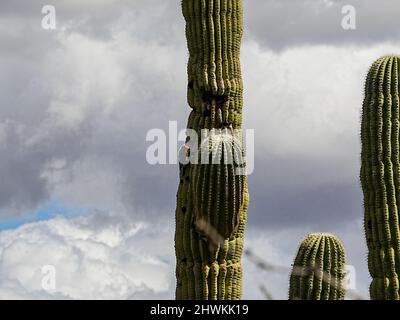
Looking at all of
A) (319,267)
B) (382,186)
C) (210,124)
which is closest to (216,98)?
(210,124)

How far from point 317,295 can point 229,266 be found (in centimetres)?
254

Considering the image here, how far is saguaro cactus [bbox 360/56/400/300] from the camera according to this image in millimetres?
17469

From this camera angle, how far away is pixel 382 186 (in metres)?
17.5

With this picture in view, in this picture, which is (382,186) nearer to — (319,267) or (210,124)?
(319,267)

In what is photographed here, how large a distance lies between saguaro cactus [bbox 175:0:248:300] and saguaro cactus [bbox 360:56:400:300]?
1.90 meters

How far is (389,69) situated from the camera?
18062 millimetres

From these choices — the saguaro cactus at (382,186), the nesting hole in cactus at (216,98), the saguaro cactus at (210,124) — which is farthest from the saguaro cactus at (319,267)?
the nesting hole in cactus at (216,98)

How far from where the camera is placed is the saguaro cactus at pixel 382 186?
1747cm

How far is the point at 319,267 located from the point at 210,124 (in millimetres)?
4143

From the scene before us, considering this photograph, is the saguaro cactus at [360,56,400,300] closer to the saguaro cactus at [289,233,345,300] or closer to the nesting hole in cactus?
the saguaro cactus at [289,233,345,300]

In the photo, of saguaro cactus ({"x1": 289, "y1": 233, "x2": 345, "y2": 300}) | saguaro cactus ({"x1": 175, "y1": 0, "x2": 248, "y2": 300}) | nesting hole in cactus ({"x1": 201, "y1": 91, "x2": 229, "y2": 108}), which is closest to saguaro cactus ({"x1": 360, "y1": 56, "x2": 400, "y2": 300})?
saguaro cactus ({"x1": 289, "y1": 233, "x2": 345, "y2": 300})

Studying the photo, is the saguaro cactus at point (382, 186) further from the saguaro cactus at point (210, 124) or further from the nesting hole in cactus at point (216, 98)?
the nesting hole in cactus at point (216, 98)

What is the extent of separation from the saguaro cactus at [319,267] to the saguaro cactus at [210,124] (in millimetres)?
1100
